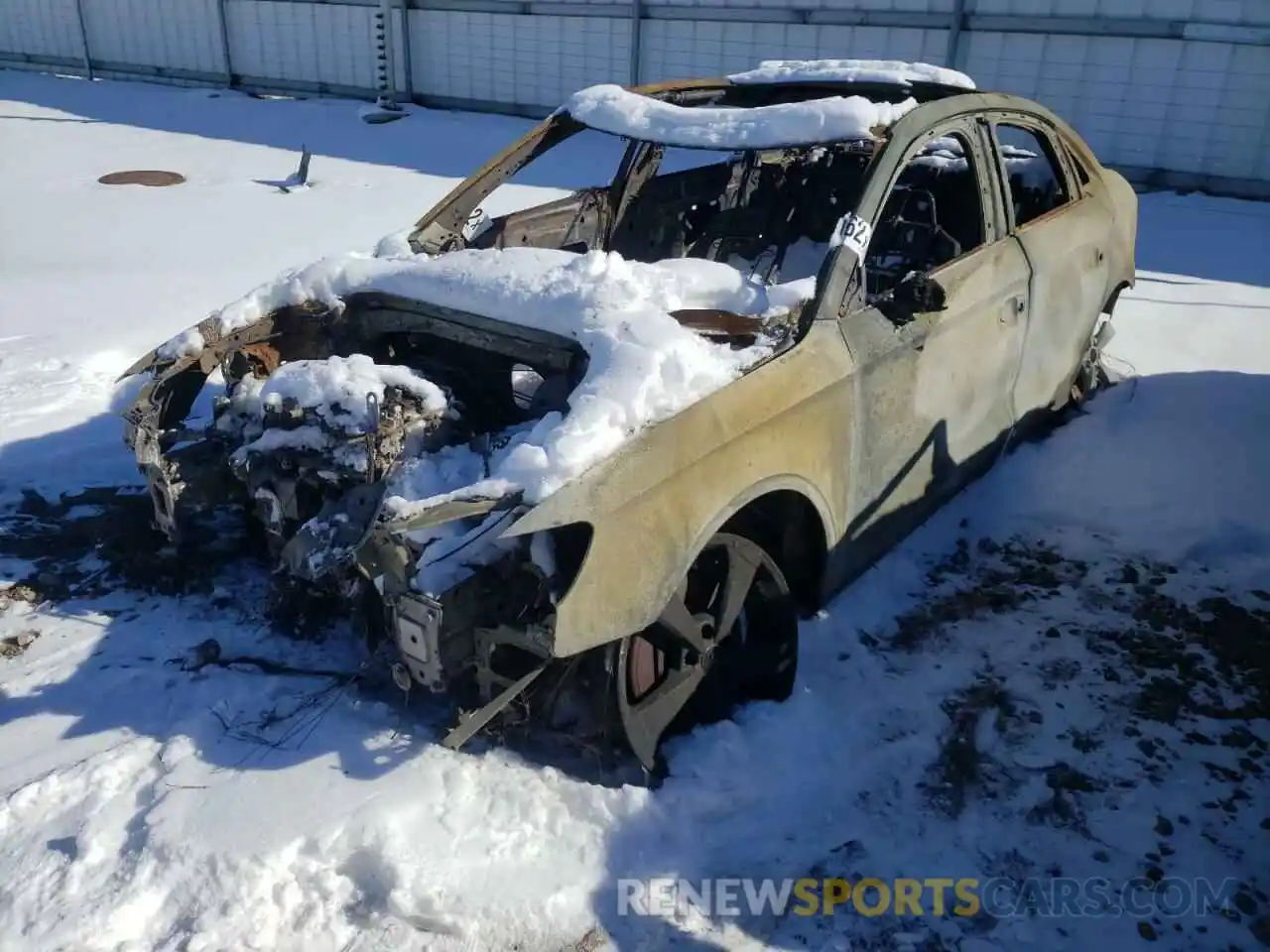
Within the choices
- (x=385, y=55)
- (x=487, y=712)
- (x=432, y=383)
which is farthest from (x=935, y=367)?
(x=385, y=55)

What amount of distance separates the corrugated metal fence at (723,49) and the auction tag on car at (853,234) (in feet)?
27.0

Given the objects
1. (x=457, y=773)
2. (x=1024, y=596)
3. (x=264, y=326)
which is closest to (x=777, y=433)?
(x=457, y=773)

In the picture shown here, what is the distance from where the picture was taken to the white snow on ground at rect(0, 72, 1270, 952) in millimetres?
2650

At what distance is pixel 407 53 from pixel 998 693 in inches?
526

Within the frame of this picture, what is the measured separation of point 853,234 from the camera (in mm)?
3375

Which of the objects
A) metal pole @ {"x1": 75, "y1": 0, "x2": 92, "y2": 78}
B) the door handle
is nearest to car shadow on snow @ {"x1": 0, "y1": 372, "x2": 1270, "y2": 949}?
the door handle

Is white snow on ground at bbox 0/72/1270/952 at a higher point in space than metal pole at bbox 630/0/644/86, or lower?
lower

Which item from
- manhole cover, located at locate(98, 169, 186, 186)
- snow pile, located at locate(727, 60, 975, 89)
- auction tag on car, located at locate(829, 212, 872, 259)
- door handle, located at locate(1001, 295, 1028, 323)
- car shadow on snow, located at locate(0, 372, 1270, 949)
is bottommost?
manhole cover, located at locate(98, 169, 186, 186)

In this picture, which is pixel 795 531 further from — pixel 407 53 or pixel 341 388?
pixel 407 53

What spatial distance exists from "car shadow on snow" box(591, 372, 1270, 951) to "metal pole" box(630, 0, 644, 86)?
29.6 ft

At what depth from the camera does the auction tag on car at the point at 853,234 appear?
3367 millimetres

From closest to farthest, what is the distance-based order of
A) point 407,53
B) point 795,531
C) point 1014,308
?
point 795,531 → point 1014,308 → point 407,53

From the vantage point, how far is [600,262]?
137 inches

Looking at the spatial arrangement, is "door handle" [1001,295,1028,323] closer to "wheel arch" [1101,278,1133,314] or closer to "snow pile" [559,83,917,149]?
"snow pile" [559,83,917,149]
